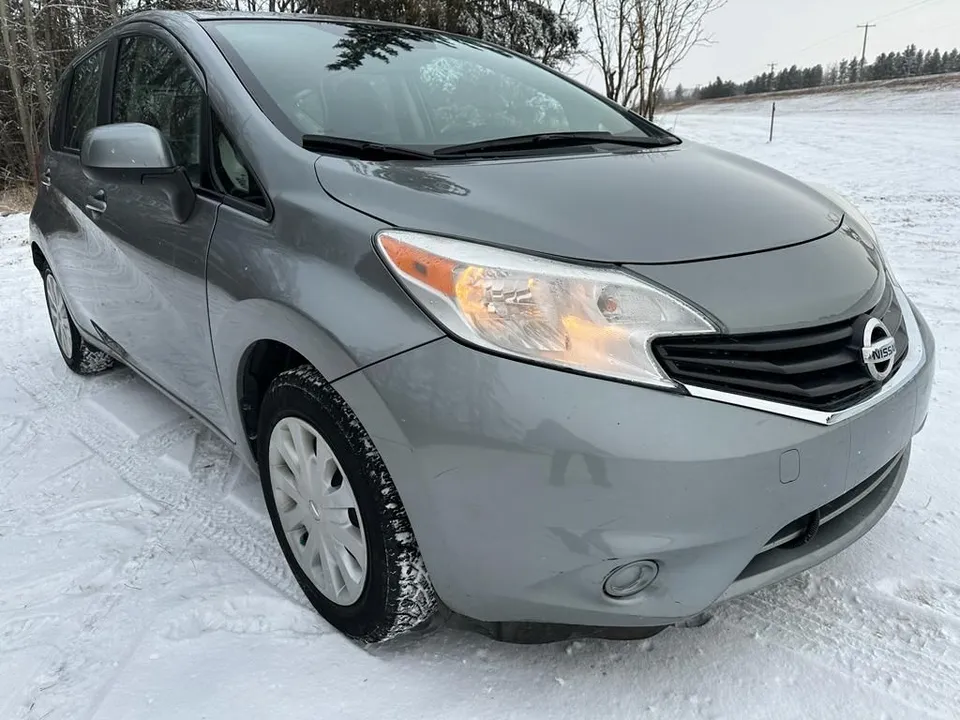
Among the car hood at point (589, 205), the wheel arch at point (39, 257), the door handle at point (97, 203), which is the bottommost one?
the wheel arch at point (39, 257)

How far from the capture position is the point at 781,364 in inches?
56.9

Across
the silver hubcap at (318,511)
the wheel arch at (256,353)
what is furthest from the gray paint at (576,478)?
the silver hubcap at (318,511)

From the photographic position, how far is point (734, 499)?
1373 millimetres

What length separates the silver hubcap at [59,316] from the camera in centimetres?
372

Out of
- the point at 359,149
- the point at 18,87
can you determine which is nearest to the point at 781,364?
the point at 359,149

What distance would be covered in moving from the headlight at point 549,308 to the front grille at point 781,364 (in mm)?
38

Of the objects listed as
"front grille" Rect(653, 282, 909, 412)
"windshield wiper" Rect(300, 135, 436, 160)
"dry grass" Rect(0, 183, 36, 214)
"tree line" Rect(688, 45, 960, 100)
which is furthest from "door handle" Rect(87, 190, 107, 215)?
"tree line" Rect(688, 45, 960, 100)

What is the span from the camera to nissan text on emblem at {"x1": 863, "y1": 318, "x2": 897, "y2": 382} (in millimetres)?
1546

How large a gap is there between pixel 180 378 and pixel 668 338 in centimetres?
170

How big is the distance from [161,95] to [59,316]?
187cm

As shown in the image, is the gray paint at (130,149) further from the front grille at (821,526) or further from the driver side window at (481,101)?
the front grille at (821,526)

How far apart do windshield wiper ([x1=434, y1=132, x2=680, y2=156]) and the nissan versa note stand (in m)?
0.01

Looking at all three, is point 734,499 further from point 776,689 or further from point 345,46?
point 345,46

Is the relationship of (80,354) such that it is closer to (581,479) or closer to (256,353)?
(256,353)
